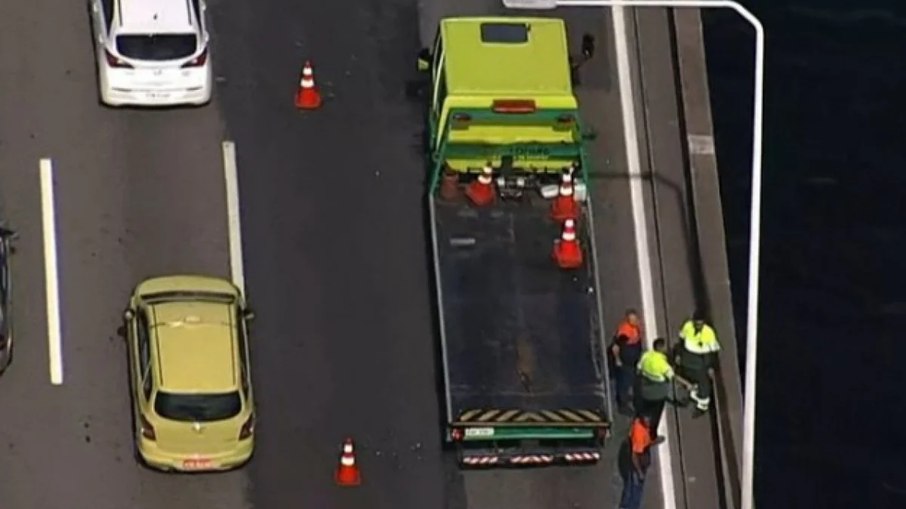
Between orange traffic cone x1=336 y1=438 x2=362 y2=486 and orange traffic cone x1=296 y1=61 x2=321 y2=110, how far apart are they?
270 inches

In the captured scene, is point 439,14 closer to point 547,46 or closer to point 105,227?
point 547,46

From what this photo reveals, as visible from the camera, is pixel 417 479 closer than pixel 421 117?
Yes

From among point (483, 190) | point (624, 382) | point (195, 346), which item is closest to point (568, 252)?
point (483, 190)

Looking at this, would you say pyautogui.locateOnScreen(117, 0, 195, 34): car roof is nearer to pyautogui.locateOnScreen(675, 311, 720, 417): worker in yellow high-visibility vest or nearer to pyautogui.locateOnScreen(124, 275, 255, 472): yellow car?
pyautogui.locateOnScreen(124, 275, 255, 472): yellow car

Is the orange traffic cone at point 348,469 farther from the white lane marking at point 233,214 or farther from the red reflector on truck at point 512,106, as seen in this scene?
the red reflector on truck at point 512,106

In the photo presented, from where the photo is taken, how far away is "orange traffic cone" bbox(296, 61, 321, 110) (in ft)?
183

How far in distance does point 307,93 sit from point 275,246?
9.93 ft

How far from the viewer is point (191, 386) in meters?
50.0

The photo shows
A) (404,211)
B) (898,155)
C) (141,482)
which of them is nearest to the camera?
(141,482)

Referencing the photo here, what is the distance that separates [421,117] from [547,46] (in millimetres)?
2793

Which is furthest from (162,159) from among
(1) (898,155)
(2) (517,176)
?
(1) (898,155)

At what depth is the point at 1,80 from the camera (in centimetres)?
5559

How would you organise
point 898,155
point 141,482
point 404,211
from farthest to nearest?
1. point 898,155
2. point 404,211
3. point 141,482

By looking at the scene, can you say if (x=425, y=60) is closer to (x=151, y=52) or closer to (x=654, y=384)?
(x=151, y=52)
